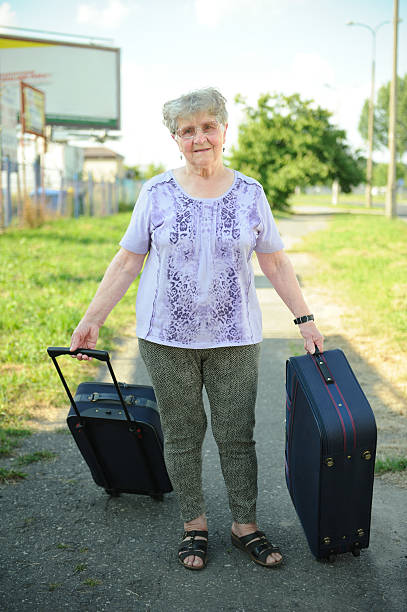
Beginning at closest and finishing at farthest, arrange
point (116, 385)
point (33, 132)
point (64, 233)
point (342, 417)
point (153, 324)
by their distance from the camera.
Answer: point (342, 417) → point (153, 324) → point (116, 385) → point (64, 233) → point (33, 132)

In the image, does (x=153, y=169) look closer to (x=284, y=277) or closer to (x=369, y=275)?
(x=369, y=275)

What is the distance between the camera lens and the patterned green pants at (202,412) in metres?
2.72

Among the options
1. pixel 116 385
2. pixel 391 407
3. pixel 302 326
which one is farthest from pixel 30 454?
pixel 391 407

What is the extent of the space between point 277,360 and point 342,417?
3484mm

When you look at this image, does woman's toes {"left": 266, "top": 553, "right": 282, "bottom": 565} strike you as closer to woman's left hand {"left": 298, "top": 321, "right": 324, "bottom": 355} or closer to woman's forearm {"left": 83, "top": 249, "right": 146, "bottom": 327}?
woman's left hand {"left": 298, "top": 321, "right": 324, "bottom": 355}

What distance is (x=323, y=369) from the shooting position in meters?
2.70

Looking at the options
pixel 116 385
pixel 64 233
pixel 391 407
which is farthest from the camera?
pixel 64 233

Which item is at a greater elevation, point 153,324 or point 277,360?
point 153,324

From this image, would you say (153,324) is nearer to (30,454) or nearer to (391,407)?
(30,454)

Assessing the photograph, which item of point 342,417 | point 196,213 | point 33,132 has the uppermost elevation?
point 33,132

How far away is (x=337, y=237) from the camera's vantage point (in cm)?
1761

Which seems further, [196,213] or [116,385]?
[116,385]

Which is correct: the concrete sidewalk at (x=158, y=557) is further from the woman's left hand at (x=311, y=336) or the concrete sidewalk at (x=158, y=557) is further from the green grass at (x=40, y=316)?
the woman's left hand at (x=311, y=336)

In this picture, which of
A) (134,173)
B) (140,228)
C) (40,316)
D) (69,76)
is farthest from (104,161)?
(140,228)
